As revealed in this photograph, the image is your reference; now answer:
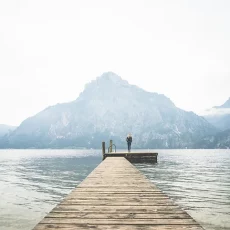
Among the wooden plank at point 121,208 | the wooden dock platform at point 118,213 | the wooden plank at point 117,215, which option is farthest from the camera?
the wooden plank at point 121,208

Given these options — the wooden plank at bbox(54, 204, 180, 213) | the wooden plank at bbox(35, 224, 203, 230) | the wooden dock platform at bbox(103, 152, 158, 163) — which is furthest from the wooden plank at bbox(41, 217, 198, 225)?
the wooden dock platform at bbox(103, 152, 158, 163)

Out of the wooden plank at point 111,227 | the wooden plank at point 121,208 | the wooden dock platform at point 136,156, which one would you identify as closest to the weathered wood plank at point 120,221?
the wooden plank at point 111,227

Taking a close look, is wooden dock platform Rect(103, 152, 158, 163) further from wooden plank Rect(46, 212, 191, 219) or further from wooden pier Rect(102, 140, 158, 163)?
wooden plank Rect(46, 212, 191, 219)

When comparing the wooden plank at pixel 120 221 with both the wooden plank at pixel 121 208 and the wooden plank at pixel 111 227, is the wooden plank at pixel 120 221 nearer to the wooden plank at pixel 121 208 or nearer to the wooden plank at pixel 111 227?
the wooden plank at pixel 111 227

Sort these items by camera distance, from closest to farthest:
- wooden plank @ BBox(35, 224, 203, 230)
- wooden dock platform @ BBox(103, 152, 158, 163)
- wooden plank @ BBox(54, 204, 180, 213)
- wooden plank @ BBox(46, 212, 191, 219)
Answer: wooden plank @ BBox(35, 224, 203, 230) < wooden plank @ BBox(46, 212, 191, 219) < wooden plank @ BBox(54, 204, 180, 213) < wooden dock platform @ BBox(103, 152, 158, 163)

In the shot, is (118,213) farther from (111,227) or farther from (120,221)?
(111,227)

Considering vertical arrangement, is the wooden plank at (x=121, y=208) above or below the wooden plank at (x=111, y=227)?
below

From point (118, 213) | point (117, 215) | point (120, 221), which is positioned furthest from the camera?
point (118, 213)

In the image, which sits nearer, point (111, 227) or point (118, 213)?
point (111, 227)

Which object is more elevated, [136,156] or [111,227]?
[111,227]

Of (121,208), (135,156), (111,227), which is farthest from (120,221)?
(135,156)

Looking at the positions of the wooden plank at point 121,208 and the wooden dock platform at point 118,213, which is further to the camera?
the wooden plank at point 121,208

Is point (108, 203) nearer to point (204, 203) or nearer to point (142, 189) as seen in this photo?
point (142, 189)

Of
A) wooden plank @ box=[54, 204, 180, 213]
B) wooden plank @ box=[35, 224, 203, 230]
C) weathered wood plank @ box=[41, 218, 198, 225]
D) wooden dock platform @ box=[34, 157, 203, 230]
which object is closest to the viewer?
wooden plank @ box=[35, 224, 203, 230]
